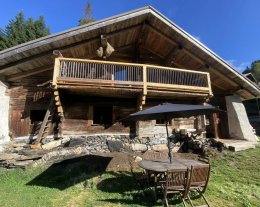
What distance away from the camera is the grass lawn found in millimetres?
5770

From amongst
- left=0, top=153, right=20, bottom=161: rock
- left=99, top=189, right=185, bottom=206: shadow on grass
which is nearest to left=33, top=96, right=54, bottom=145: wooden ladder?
left=0, top=153, right=20, bottom=161: rock

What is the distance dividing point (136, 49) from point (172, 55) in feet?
7.30

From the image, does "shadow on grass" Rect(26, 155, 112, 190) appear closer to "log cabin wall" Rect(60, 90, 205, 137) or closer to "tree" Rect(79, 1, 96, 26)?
"log cabin wall" Rect(60, 90, 205, 137)

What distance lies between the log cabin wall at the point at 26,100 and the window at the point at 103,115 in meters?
2.60

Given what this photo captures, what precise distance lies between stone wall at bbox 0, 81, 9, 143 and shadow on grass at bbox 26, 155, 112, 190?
3.03 m

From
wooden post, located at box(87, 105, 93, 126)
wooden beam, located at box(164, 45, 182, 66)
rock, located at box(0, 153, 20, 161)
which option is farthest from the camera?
wooden beam, located at box(164, 45, 182, 66)

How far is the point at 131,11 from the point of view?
1066 cm

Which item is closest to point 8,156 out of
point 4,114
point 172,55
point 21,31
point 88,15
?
point 4,114

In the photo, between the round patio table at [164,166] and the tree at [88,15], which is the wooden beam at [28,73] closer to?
the round patio table at [164,166]

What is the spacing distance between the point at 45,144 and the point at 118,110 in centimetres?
405

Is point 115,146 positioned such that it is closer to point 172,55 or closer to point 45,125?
point 45,125

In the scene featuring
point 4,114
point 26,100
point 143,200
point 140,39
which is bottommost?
point 143,200

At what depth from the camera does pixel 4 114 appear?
10242 mm

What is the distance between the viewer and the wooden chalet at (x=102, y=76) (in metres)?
10.1
